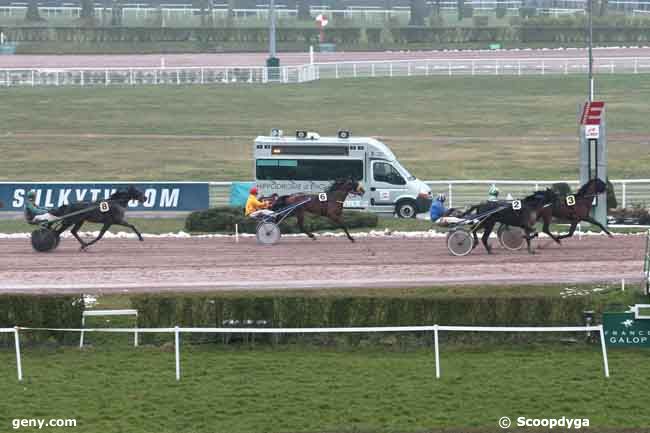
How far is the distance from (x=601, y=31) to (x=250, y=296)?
56.3 m

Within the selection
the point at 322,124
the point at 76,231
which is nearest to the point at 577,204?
the point at 76,231

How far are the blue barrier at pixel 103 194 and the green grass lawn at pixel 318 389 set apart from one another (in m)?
11.4

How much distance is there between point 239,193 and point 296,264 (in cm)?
689

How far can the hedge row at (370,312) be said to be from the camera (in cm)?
1376

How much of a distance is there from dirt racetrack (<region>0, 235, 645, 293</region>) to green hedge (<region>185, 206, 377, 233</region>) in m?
0.61

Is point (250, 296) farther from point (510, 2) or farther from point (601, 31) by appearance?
point (510, 2)

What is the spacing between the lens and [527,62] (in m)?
57.2

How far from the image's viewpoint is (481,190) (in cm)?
2683

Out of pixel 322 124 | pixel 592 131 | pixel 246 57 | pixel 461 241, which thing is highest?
pixel 246 57

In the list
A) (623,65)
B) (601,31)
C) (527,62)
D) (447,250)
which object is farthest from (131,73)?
(447,250)

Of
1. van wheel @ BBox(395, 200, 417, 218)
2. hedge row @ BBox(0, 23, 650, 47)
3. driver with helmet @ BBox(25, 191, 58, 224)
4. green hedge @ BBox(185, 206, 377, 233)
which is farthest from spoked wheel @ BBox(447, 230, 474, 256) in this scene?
hedge row @ BBox(0, 23, 650, 47)

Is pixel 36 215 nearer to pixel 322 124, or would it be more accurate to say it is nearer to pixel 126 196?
pixel 126 196

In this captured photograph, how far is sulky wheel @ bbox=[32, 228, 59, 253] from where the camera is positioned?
2034cm

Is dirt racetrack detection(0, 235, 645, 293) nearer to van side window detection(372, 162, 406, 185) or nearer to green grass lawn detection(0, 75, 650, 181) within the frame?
van side window detection(372, 162, 406, 185)
